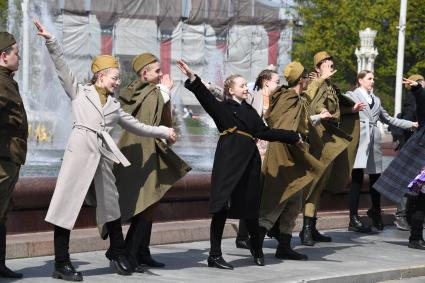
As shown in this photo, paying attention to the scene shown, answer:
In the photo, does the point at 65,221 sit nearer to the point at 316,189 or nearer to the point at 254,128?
the point at 254,128

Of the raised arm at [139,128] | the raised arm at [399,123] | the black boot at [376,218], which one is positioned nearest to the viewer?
the raised arm at [139,128]

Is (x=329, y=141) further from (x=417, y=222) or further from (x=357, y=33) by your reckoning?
(x=357, y=33)

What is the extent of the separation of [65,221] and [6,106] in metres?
0.94

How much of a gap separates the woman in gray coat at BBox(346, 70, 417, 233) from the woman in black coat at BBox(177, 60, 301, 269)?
319 centimetres

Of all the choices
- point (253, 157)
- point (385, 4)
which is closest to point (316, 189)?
point (253, 157)

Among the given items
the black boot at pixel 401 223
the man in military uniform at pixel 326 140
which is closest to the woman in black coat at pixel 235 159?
the man in military uniform at pixel 326 140

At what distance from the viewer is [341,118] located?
482 inches

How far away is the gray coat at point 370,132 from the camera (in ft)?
41.7

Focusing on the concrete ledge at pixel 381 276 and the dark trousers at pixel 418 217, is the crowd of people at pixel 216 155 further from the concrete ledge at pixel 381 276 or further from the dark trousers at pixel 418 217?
the concrete ledge at pixel 381 276

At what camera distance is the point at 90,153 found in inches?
337

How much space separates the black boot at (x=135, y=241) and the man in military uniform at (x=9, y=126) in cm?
121

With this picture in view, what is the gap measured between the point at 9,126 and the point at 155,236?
310cm

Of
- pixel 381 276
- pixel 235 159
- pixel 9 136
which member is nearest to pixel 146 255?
pixel 235 159

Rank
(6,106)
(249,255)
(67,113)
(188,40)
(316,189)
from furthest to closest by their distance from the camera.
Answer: (188,40) → (67,113) → (316,189) → (249,255) → (6,106)
